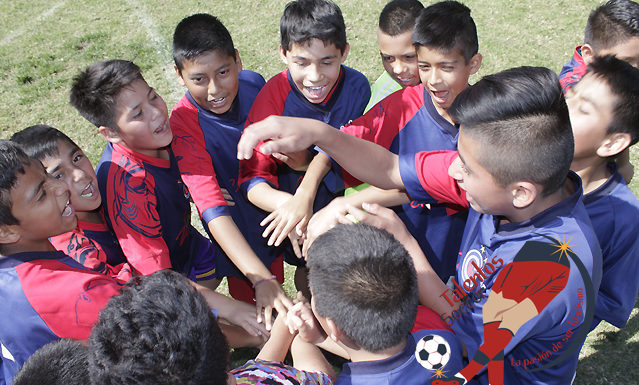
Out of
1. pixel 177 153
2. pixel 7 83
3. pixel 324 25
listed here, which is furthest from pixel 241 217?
pixel 7 83

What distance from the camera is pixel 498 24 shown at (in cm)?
693

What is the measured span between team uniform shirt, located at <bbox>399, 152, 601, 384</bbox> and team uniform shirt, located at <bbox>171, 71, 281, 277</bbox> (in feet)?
4.86

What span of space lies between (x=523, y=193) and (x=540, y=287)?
38cm

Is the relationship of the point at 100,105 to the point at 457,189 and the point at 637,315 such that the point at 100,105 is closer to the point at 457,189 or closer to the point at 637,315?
the point at 457,189

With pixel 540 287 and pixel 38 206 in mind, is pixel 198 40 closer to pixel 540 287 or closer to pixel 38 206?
pixel 38 206

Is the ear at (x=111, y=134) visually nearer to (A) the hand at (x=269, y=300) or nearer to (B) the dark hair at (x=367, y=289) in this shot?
(A) the hand at (x=269, y=300)

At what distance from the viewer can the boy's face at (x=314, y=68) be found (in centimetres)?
288

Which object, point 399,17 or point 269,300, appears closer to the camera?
point 269,300

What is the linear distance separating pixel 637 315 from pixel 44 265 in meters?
3.72

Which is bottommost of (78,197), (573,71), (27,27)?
(78,197)

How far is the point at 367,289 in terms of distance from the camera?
161 centimetres

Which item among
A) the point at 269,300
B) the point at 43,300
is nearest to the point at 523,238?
the point at 269,300

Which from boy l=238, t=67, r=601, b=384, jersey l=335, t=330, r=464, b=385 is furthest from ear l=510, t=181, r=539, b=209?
jersey l=335, t=330, r=464, b=385

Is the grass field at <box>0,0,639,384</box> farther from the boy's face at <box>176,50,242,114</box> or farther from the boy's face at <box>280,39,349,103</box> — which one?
the boy's face at <box>280,39,349,103</box>
